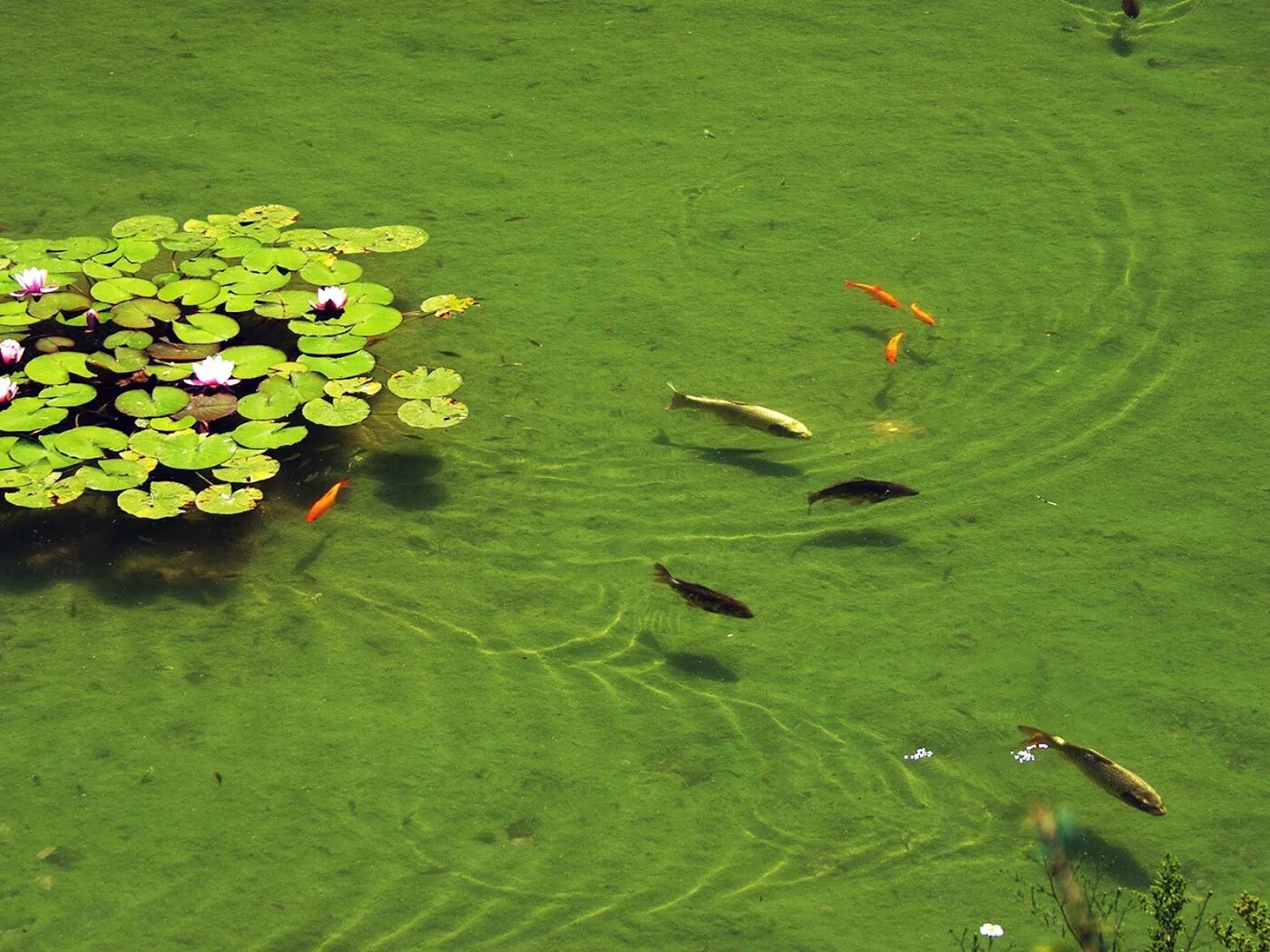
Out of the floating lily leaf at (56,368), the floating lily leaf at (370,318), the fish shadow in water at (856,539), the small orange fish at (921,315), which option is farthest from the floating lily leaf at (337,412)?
the small orange fish at (921,315)

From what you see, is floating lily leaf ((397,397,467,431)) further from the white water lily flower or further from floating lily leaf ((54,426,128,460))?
floating lily leaf ((54,426,128,460))

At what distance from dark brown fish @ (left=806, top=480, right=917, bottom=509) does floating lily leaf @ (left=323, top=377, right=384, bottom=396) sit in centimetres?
95

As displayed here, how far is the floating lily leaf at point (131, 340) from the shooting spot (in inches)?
119

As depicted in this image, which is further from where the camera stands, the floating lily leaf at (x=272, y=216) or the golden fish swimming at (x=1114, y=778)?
the floating lily leaf at (x=272, y=216)

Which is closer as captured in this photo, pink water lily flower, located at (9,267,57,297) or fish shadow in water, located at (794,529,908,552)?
fish shadow in water, located at (794,529,908,552)

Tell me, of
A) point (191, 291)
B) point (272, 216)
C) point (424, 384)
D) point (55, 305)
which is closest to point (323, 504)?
point (424, 384)

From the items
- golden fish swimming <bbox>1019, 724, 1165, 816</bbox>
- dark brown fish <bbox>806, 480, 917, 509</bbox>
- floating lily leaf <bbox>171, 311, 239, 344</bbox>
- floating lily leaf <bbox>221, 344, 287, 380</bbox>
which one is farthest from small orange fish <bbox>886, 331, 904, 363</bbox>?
floating lily leaf <bbox>171, 311, 239, 344</bbox>

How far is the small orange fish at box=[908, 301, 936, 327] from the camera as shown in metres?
3.26

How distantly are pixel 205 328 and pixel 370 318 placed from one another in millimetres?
351

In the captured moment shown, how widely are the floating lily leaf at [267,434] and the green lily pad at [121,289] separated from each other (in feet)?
1.62

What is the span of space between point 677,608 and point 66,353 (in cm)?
141

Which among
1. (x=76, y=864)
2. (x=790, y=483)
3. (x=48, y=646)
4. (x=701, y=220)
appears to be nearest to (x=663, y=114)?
(x=701, y=220)

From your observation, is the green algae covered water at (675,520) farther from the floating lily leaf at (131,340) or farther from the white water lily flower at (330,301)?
the floating lily leaf at (131,340)

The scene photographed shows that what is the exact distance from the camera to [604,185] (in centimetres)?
374
